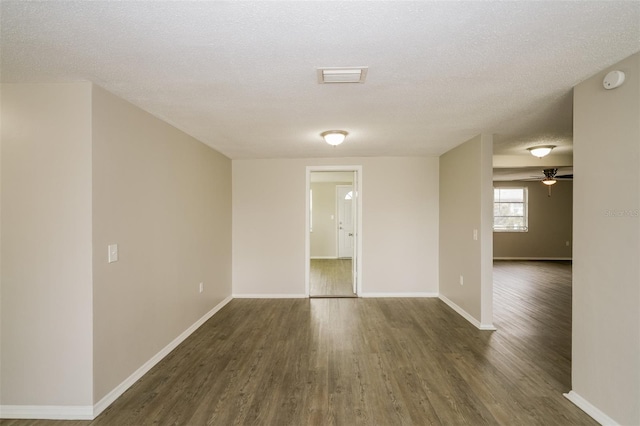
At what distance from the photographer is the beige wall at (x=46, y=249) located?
2111mm

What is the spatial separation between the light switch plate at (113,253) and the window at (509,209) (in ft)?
31.5

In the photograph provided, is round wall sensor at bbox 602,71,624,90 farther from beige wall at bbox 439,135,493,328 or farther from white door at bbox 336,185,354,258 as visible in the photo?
white door at bbox 336,185,354,258

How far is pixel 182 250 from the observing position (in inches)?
136

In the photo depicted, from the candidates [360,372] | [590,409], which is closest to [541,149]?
[590,409]

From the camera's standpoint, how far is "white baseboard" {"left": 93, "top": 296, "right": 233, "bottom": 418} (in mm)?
2220

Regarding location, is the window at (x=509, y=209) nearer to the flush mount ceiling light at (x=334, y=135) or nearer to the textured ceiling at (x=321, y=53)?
the textured ceiling at (x=321, y=53)

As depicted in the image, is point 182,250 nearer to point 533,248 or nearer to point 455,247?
point 455,247

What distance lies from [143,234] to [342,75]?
219 centimetres

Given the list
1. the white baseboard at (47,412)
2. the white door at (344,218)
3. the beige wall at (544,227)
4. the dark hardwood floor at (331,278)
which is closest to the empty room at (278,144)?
the white baseboard at (47,412)

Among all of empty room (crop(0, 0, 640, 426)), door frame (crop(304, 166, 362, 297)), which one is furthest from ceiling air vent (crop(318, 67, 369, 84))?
door frame (crop(304, 166, 362, 297))

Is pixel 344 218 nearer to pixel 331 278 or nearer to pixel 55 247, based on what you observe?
pixel 331 278

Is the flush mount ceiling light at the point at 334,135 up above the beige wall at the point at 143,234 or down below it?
above

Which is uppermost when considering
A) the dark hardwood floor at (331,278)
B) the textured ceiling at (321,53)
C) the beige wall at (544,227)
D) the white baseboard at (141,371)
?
the textured ceiling at (321,53)

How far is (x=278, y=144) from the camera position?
13.4 ft
